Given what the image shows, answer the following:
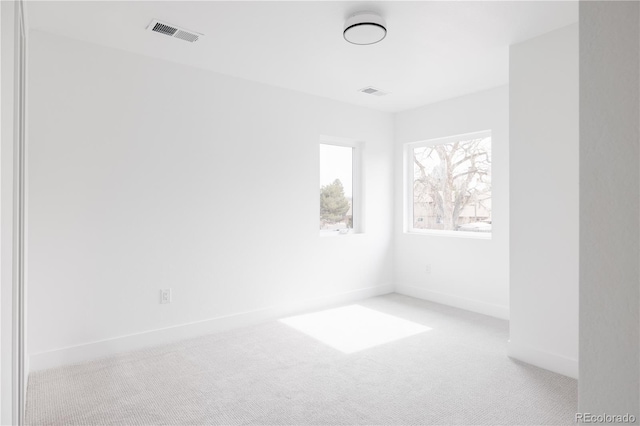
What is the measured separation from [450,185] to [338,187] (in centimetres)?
139

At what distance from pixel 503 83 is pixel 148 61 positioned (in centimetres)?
344

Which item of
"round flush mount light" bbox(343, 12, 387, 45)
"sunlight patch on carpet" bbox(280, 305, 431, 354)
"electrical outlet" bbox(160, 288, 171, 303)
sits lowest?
"sunlight patch on carpet" bbox(280, 305, 431, 354)

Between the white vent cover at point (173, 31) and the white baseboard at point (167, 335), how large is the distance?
94.7 inches

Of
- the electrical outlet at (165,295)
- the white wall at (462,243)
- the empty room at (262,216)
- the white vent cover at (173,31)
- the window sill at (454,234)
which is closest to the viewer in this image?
the empty room at (262,216)

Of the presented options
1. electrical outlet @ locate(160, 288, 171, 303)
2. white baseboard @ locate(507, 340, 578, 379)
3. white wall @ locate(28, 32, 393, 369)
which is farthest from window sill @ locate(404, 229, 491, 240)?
electrical outlet @ locate(160, 288, 171, 303)

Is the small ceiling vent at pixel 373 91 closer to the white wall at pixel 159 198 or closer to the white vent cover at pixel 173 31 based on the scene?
the white wall at pixel 159 198

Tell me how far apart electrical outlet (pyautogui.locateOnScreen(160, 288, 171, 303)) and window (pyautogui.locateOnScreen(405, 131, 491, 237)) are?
3.19 m

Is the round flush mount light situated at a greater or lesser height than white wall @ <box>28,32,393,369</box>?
greater

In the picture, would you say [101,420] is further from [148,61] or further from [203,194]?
[148,61]

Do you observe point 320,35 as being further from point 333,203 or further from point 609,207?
point 609,207

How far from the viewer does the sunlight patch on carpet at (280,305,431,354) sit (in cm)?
341

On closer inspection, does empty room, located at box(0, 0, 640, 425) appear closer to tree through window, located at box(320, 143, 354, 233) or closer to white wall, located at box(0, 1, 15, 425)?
white wall, located at box(0, 1, 15, 425)

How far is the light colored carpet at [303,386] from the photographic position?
7.27 feet

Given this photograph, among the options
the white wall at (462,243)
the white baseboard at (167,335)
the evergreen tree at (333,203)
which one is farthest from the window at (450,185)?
the white baseboard at (167,335)
